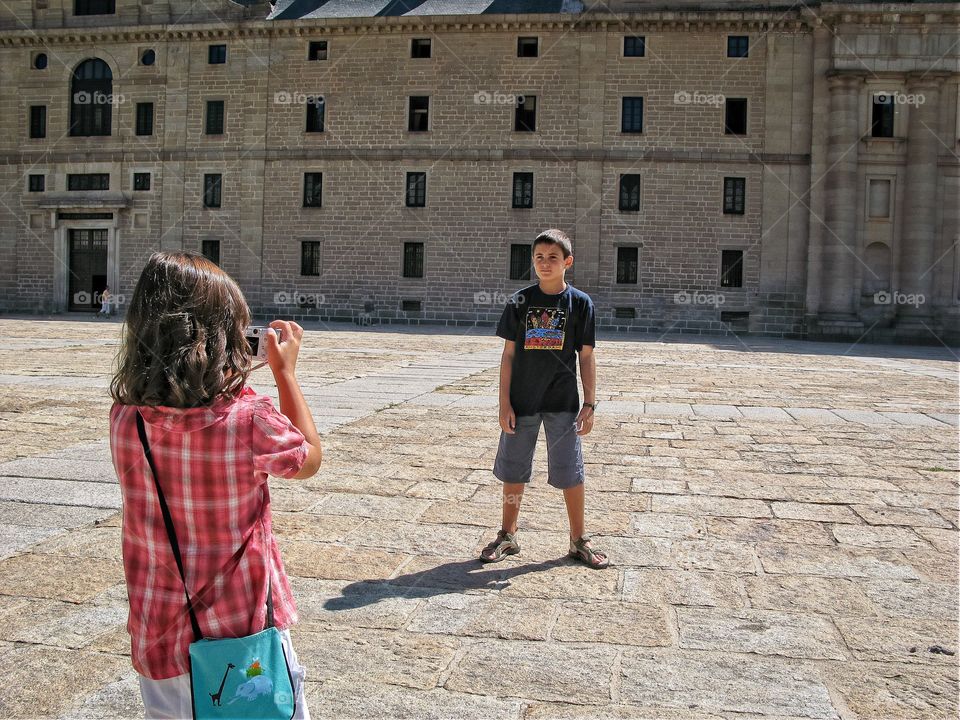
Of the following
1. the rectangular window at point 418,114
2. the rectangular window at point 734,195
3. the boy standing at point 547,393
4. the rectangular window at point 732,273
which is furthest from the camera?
the rectangular window at point 418,114

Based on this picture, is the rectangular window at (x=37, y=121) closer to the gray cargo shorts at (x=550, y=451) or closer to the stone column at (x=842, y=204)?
the stone column at (x=842, y=204)

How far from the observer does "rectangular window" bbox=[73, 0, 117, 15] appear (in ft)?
110

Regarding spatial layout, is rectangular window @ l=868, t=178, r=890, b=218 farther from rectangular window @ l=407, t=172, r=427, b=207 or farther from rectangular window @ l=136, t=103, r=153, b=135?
rectangular window @ l=136, t=103, r=153, b=135

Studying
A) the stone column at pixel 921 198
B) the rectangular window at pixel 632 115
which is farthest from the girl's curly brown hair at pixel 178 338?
the stone column at pixel 921 198

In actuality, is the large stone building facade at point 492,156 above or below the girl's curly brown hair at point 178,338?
above

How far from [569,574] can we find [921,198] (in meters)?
28.5

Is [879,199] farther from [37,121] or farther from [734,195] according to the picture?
[37,121]

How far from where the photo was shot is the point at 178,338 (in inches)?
78.4

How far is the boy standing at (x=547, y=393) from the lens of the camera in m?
4.54

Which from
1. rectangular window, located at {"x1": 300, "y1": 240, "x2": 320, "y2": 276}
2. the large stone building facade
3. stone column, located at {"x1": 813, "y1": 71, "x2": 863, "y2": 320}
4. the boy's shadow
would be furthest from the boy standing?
rectangular window, located at {"x1": 300, "y1": 240, "x2": 320, "y2": 276}

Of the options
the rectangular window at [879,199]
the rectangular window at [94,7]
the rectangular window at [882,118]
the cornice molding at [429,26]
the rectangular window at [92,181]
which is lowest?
the rectangular window at [879,199]

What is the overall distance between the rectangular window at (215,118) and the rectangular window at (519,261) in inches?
465

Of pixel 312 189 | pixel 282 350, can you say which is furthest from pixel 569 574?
pixel 312 189

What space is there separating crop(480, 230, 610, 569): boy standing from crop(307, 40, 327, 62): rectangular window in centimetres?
3013
